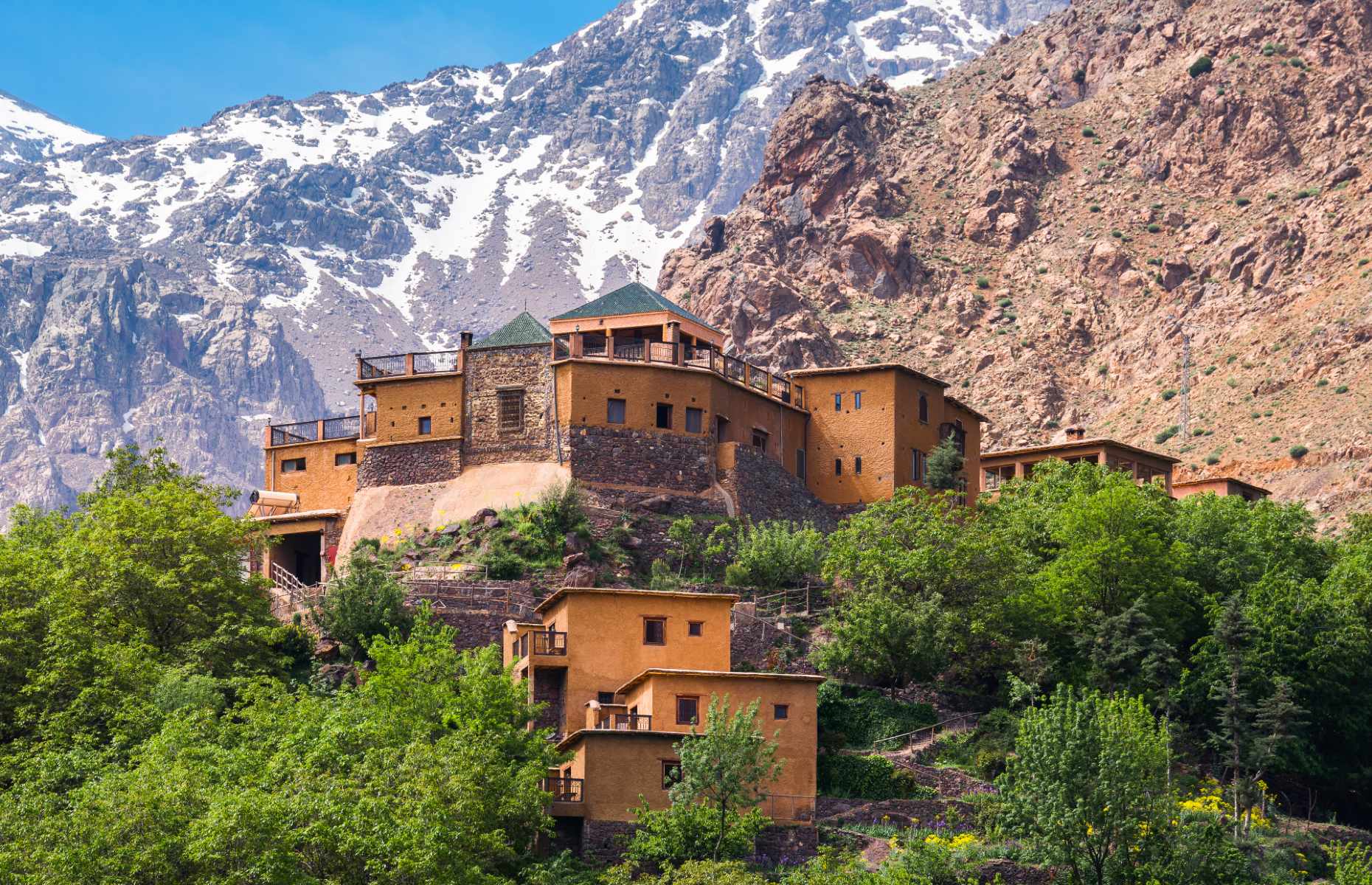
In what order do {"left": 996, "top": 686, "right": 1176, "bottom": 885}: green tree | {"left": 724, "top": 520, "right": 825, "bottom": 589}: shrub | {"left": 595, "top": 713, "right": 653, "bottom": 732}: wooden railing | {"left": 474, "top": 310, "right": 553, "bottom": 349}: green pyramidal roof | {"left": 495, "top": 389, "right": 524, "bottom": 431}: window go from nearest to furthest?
{"left": 996, "top": 686, "right": 1176, "bottom": 885}: green tree < {"left": 595, "top": 713, "right": 653, "bottom": 732}: wooden railing < {"left": 724, "top": 520, "right": 825, "bottom": 589}: shrub < {"left": 495, "top": 389, "right": 524, "bottom": 431}: window < {"left": 474, "top": 310, "right": 553, "bottom": 349}: green pyramidal roof

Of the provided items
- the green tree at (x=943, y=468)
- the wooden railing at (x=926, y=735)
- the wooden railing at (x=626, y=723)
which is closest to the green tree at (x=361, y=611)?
the wooden railing at (x=626, y=723)

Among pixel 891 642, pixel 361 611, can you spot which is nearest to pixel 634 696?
pixel 891 642

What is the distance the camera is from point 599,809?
55906 millimetres

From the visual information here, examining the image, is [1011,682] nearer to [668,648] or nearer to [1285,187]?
[668,648]

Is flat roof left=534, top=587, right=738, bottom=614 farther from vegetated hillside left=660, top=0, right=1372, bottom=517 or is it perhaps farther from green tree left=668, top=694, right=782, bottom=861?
vegetated hillside left=660, top=0, right=1372, bottom=517

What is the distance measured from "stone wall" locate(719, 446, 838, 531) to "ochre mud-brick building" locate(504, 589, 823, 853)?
49.7ft

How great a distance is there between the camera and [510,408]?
3113 inches

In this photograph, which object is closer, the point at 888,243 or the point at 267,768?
the point at 267,768

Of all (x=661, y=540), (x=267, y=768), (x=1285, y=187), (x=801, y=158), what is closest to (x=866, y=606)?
(x=661, y=540)

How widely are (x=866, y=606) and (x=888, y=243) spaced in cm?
7508

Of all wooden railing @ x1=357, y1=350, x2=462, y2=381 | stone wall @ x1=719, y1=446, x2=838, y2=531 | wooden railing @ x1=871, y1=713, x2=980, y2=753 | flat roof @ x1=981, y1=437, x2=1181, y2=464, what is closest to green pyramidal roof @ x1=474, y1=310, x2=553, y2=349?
wooden railing @ x1=357, y1=350, x2=462, y2=381

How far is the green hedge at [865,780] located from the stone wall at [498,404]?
22262 mm

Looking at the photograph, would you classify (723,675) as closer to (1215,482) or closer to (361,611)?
(361,611)

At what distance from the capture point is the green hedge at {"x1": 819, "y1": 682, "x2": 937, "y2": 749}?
6288cm
